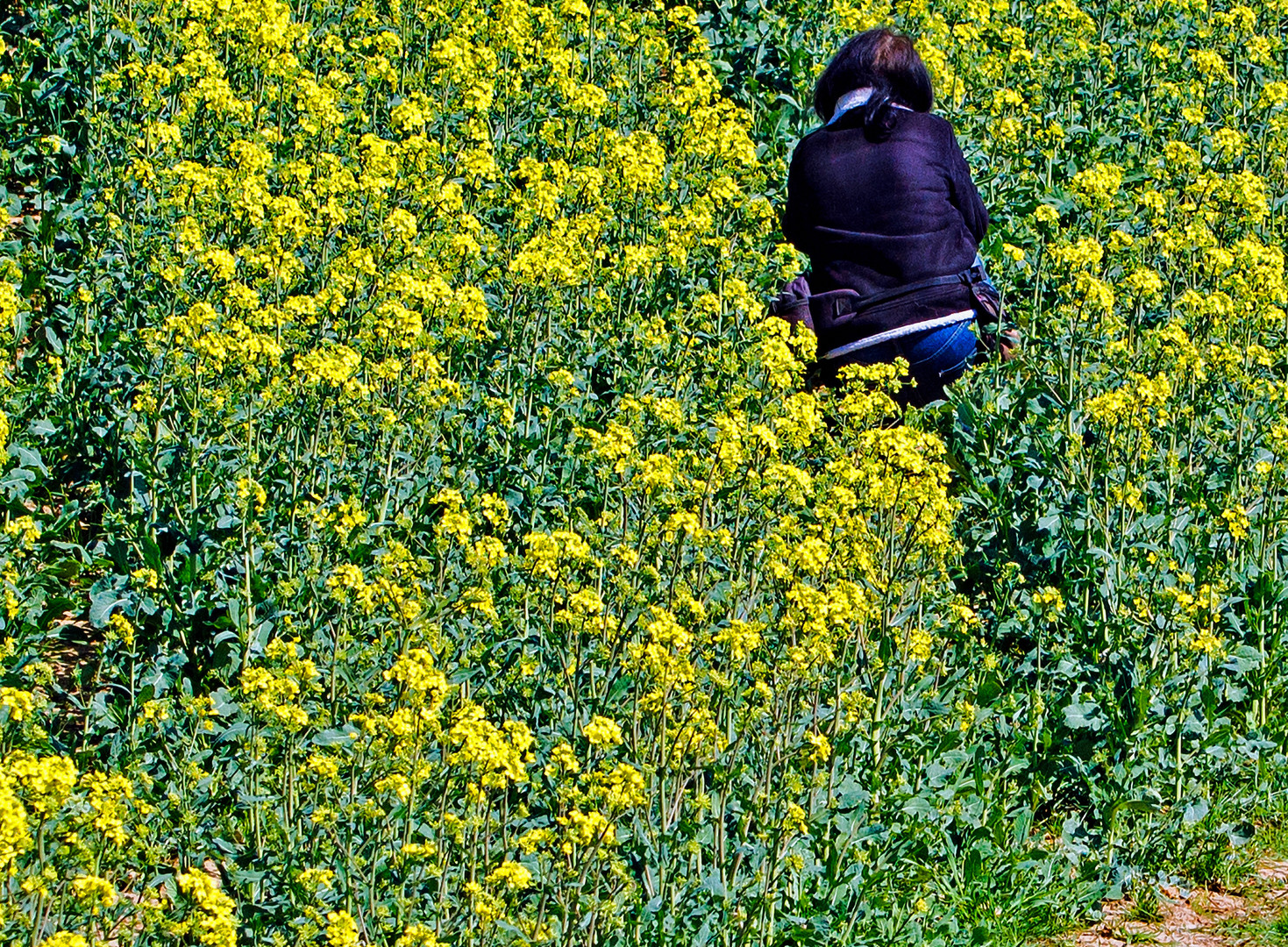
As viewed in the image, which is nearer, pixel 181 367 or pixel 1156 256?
pixel 181 367

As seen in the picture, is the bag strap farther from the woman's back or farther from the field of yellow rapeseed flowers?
the field of yellow rapeseed flowers

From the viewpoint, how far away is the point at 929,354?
6434mm

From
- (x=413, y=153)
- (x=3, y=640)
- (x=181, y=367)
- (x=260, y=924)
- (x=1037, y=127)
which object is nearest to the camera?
(x=260, y=924)

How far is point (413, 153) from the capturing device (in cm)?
721

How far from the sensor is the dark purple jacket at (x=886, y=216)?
254 inches

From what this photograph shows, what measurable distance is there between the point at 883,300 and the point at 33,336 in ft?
11.0

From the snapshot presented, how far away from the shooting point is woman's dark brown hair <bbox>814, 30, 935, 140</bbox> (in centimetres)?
653

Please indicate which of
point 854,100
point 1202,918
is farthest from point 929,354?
point 1202,918

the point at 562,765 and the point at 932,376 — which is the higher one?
the point at 932,376

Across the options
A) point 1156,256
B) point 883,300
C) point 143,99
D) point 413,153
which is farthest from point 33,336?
point 1156,256

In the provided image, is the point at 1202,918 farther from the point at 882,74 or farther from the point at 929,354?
the point at 882,74

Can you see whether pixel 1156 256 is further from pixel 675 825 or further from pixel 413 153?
pixel 675 825

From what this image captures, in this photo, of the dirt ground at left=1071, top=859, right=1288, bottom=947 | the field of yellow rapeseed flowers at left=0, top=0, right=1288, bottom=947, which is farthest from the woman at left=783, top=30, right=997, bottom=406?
the dirt ground at left=1071, top=859, right=1288, bottom=947

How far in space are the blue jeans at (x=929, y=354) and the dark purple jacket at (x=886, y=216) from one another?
70mm
